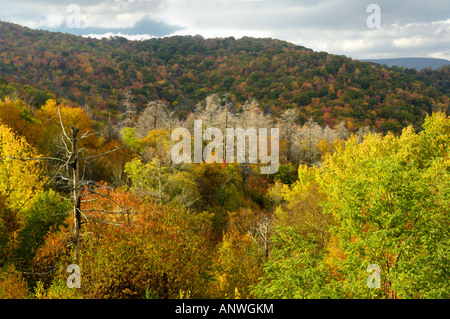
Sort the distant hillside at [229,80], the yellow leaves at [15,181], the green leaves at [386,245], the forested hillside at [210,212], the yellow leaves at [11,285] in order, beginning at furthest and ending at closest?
the distant hillside at [229,80], the yellow leaves at [15,181], the yellow leaves at [11,285], the forested hillside at [210,212], the green leaves at [386,245]

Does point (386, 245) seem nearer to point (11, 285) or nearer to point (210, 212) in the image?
point (11, 285)

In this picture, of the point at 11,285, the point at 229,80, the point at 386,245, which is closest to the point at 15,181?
the point at 11,285

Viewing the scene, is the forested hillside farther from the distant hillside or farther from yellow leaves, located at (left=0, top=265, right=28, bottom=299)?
the distant hillside

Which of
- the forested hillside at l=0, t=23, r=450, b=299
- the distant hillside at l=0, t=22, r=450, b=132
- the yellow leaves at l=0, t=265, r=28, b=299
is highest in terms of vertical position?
the distant hillside at l=0, t=22, r=450, b=132

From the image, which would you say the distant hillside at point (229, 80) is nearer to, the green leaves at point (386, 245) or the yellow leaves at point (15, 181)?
the yellow leaves at point (15, 181)

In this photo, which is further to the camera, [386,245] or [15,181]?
[15,181]

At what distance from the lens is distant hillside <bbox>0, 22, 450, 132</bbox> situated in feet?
343

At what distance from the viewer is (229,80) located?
145 m

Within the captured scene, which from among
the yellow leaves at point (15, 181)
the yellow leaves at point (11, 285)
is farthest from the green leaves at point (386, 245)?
the yellow leaves at point (15, 181)

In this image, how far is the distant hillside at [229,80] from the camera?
10444cm

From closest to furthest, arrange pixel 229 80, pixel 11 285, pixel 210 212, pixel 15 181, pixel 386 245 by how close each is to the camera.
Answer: pixel 386 245, pixel 11 285, pixel 15 181, pixel 210 212, pixel 229 80

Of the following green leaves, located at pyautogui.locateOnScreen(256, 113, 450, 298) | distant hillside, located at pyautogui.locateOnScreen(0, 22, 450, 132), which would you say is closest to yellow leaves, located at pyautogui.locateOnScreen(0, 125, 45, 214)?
green leaves, located at pyautogui.locateOnScreen(256, 113, 450, 298)

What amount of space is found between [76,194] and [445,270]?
1300cm
